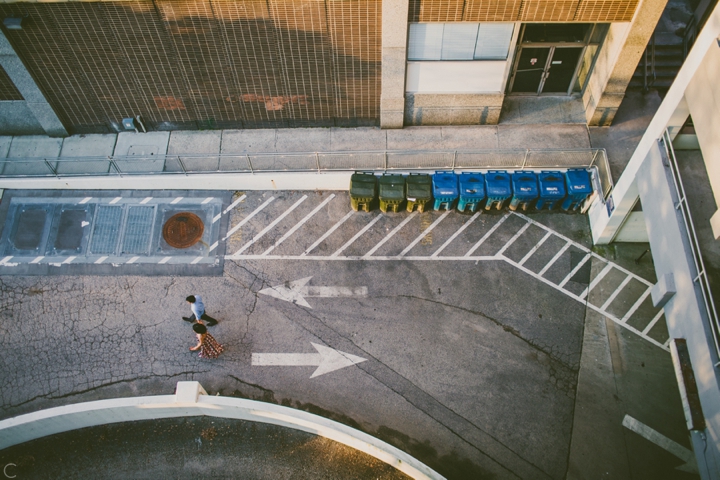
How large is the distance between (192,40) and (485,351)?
37.0 ft

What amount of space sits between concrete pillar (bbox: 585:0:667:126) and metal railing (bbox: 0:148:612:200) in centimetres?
182

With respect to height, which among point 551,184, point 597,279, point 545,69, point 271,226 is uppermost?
point 545,69

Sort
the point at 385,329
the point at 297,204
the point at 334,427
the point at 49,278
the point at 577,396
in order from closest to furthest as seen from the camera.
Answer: the point at 334,427 < the point at 577,396 < the point at 385,329 < the point at 49,278 < the point at 297,204

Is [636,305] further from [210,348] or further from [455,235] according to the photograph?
[210,348]

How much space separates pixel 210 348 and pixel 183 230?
3.90m

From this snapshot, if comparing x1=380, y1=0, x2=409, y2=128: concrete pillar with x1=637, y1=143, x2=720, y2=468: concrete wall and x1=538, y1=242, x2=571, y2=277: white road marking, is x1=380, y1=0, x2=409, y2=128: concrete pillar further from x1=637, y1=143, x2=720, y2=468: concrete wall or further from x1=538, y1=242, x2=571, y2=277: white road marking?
x1=637, y1=143, x2=720, y2=468: concrete wall

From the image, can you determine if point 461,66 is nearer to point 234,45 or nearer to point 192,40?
point 234,45

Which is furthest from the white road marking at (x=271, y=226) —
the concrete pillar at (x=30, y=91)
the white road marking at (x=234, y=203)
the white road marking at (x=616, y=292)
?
the white road marking at (x=616, y=292)

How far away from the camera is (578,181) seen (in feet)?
48.6

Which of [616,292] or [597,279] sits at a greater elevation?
[597,279]

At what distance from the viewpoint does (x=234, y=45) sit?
14.5m

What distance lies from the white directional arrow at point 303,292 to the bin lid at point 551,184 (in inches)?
223

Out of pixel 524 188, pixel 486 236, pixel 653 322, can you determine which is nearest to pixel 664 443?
pixel 653 322

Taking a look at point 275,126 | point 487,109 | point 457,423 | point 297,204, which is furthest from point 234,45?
point 457,423
